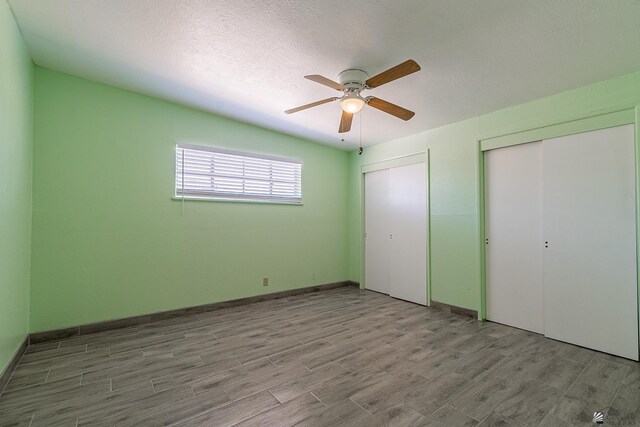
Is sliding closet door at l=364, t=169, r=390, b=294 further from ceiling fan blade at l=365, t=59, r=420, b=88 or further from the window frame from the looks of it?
ceiling fan blade at l=365, t=59, r=420, b=88

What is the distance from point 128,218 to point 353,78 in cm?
303

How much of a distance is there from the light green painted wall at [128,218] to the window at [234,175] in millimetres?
126

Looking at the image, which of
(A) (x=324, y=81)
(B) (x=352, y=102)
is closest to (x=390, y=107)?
(B) (x=352, y=102)

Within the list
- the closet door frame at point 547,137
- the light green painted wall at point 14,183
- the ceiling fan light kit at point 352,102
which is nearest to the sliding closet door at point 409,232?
the closet door frame at point 547,137

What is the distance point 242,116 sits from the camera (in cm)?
398

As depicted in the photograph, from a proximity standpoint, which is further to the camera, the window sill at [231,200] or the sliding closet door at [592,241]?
the window sill at [231,200]

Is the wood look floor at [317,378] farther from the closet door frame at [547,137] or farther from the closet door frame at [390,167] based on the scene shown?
the closet door frame at [390,167]

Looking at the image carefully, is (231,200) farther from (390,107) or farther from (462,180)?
(462,180)

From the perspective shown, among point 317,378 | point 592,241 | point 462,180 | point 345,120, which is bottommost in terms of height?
point 317,378

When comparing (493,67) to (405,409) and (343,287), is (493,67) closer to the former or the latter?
(405,409)

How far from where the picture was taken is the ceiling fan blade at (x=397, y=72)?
2.00 metres

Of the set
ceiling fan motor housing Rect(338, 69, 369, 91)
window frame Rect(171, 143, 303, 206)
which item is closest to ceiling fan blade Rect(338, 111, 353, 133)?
ceiling fan motor housing Rect(338, 69, 369, 91)

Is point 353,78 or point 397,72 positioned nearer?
point 397,72

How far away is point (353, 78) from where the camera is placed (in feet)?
8.55
